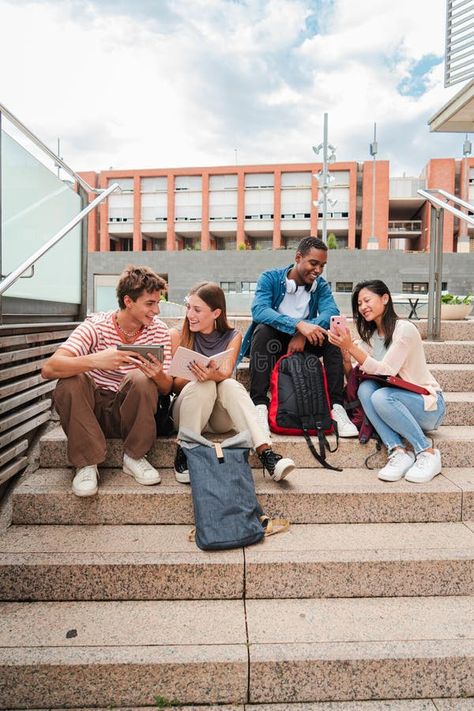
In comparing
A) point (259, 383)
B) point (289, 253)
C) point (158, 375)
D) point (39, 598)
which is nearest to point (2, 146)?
point (158, 375)

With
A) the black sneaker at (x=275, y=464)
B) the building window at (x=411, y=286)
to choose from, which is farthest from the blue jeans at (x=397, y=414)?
the building window at (x=411, y=286)

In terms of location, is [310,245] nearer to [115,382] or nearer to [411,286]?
[115,382]

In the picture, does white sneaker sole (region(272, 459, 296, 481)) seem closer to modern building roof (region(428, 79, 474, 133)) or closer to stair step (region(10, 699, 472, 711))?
stair step (region(10, 699, 472, 711))

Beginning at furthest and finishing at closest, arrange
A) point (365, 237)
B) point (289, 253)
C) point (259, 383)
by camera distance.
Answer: point (365, 237) < point (289, 253) < point (259, 383)

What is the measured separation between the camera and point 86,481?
110 inches

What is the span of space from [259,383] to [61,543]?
165cm

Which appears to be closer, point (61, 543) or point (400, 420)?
point (61, 543)

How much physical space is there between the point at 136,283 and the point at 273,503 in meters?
1.45

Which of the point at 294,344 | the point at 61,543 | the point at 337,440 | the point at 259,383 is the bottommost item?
the point at 61,543

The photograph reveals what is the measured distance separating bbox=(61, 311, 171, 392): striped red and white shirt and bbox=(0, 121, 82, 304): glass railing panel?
0.72m

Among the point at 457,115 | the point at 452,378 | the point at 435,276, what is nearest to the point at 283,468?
the point at 452,378

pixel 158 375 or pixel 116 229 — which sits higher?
pixel 116 229

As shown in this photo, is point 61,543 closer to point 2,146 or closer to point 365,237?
point 2,146

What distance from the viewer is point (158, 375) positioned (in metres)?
2.97
